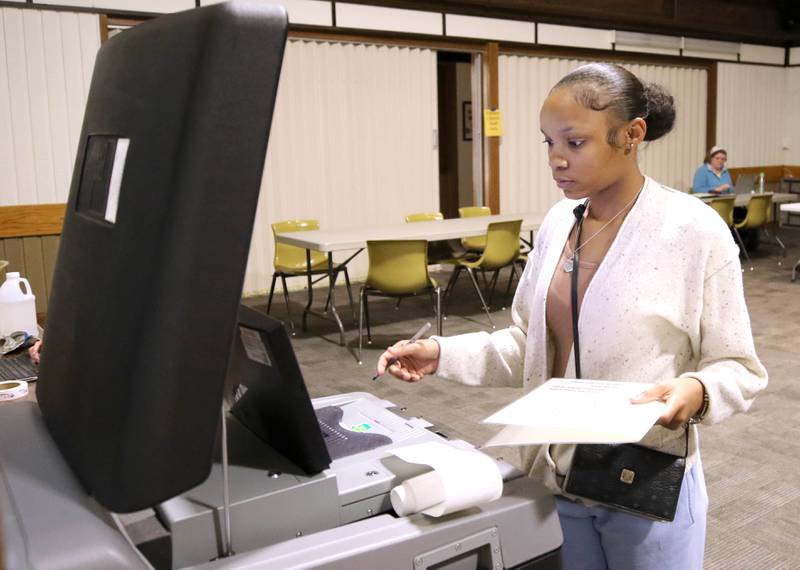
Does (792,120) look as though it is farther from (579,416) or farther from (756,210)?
(579,416)

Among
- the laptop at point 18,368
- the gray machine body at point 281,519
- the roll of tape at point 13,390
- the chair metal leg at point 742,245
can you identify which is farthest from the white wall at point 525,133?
the gray machine body at point 281,519

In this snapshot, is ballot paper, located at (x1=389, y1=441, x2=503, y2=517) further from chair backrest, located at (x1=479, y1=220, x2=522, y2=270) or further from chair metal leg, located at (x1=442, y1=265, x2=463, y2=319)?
chair metal leg, located at (x1=442, y1=265, x2=463, y2=319)

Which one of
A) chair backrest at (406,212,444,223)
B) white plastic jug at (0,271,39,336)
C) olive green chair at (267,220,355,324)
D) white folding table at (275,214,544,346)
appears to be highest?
white plastic jug at (0,271,39,336)

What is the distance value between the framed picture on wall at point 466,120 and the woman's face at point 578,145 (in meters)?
9.04

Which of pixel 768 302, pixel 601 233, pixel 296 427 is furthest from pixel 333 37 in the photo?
pixel 296 427

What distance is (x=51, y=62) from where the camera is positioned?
592cm

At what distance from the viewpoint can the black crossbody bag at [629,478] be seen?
109 centimetres

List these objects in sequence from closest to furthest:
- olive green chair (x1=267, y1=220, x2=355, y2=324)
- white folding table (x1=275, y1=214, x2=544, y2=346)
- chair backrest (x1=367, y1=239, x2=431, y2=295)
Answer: chair backrest (x1=367, y1=239, x2=431, y2=295) < white folding table (x1=275, y1=214, x2=544, y2=346) < olive green chair (x1=267, y1=220, x2=355, y2=324)

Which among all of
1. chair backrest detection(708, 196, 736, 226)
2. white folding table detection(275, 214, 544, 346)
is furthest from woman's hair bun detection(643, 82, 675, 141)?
chair backrest detection(708, 196, 736, 226)

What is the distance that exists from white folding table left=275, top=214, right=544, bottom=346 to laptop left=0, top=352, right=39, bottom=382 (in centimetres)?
319

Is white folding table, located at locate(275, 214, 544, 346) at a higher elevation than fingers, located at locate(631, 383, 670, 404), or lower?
lower

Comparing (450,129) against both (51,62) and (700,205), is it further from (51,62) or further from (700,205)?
(700,205)

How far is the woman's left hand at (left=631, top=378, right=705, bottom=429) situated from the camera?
987 millimetres

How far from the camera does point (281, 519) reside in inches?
30.5
